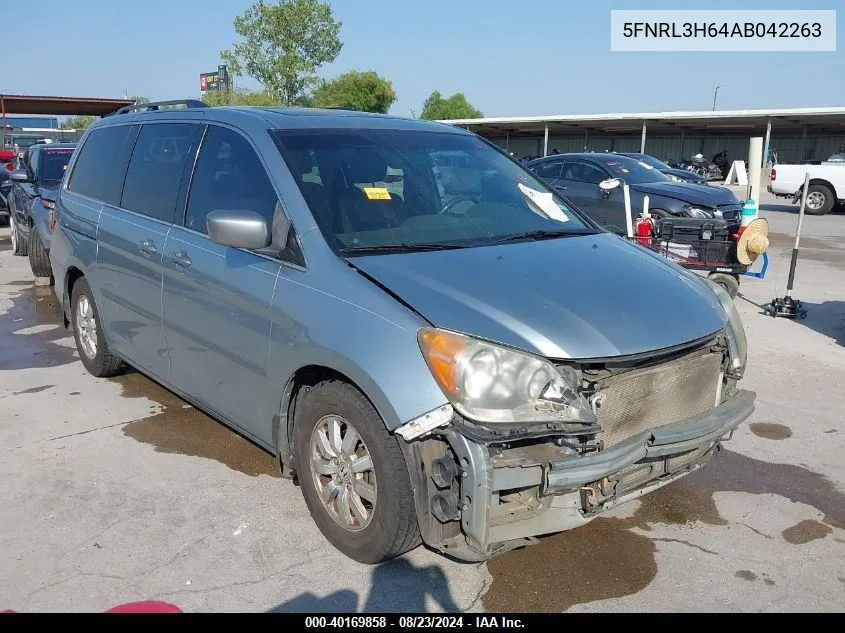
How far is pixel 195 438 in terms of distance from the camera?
15.2ft

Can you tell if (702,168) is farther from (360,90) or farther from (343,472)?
(343,472)

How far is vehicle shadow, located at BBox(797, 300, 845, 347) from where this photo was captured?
24.1 ft

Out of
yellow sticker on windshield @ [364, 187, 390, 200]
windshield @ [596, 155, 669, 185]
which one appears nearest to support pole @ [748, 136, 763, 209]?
windshield @ [596, 155, 669, 185]

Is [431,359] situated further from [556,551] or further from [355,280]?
[556,551]

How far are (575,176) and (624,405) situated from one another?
1094cm

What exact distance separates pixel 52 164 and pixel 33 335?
4.26 m

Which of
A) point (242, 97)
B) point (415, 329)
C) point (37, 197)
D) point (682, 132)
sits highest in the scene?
point (242, 97)

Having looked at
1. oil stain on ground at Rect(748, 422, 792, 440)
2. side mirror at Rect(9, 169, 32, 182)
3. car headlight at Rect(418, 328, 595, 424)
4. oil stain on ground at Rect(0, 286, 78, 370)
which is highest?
side mirror at Rect(9, 169, 32, 182)

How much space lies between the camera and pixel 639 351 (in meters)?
2.87

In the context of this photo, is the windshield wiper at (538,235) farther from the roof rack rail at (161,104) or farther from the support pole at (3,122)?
the support pole at (3,122)

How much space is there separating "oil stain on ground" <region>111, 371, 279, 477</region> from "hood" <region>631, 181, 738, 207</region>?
29.1 feet

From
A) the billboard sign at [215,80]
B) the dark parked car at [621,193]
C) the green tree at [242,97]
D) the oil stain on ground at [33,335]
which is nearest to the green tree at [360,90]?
the billboard sign at [215,80]

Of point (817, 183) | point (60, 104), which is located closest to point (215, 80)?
point (60, 104)

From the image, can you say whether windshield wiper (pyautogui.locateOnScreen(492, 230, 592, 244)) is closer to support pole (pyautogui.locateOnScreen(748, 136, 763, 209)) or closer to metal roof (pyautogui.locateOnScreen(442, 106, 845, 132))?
support pole (pyautogui.locateOnScreen(748, 136, 763, 209))
